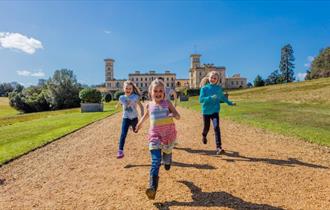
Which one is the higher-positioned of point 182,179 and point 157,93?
point 157,93

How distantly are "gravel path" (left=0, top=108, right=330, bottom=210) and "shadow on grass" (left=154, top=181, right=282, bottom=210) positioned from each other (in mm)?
14

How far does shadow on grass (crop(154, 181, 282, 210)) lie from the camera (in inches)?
162

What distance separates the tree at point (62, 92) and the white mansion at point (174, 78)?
193 ft

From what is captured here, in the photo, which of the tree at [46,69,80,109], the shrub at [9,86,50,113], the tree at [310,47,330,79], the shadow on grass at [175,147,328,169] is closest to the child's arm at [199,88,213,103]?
the shadow on grass at [175,147,328,169]

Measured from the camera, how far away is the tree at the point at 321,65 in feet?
267

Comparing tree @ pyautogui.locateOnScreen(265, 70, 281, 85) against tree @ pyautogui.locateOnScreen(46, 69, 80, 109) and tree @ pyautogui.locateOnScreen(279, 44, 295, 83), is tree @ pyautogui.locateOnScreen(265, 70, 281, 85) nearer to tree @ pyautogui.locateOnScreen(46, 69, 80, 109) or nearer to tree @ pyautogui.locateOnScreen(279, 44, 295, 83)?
tree @ pyautogui.locateOnScreen(279, 44, 295, 83)

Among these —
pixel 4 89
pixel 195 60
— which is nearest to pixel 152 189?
pixel 195 60

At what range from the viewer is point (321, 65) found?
8425 centimetres

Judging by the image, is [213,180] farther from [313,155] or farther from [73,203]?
[313,155]

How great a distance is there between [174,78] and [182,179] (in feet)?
457

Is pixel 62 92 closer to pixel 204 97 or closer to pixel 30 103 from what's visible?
pixel 30 103

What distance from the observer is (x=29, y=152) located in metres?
8.91

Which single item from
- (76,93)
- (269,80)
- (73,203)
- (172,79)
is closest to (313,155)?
(73,203)

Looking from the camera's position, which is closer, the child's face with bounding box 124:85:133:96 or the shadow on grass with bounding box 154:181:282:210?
the shadow on grass with bounding box 154:181:282:210
